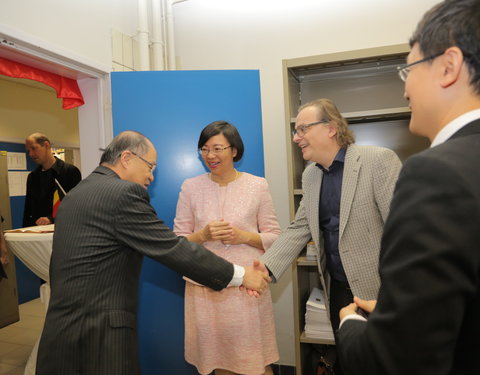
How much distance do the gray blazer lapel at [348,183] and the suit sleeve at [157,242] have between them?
593 millimetres

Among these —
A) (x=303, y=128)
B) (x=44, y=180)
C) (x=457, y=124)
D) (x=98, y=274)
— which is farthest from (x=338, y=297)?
(x=44, y=180)

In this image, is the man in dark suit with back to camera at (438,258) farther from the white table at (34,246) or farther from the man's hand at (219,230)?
the white table at (34,246)

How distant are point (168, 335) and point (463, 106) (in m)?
2.21

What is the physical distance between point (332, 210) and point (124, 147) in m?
1.04

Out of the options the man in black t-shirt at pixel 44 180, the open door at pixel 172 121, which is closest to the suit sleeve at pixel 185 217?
the open door at pixel 172 121

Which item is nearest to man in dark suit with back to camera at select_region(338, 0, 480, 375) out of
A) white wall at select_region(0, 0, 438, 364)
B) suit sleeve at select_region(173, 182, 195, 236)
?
suit sleeve at select_region(173, 182, 195, 236)

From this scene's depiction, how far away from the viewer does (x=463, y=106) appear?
671 mm

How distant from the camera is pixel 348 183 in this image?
1.60 metres

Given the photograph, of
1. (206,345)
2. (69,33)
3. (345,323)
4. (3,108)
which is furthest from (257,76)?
(3,108)

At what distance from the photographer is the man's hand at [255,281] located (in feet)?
5.45

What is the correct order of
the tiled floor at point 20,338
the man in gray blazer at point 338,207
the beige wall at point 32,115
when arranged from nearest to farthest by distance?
the man in gray blazer at point 338,207, the tiled floor at point 20,338, the beige wall at point 32,115

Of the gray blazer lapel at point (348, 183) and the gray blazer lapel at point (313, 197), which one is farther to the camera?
the gray blazer lapel at point (313, 197)

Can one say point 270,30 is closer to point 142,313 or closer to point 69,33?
point 69,33

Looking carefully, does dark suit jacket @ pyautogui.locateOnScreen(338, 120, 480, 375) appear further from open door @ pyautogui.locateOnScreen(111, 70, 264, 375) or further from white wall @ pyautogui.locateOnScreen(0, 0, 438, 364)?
white wall @ pyautogui.locateOnScreen(0, 0, 438, 364)
